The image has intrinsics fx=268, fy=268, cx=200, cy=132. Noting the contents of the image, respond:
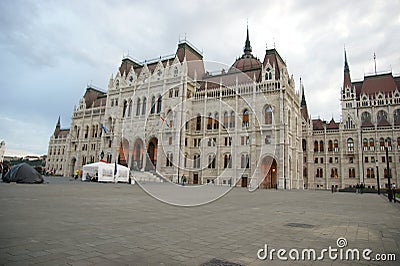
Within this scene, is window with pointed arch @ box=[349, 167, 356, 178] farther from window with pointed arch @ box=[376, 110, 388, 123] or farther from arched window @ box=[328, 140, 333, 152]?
window with pointed arch @ box=[376, 110, 388, 123]

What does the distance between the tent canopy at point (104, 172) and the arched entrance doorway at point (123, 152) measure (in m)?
16.6

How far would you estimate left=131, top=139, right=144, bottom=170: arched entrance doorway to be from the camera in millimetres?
→ 51906

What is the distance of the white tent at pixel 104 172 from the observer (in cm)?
3494

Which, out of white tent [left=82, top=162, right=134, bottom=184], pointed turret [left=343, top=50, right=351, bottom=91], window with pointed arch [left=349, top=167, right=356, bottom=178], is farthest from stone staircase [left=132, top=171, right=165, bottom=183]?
pointed turret [left=343, top=50, right=351, bottom=91]

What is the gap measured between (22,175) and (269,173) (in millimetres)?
36391

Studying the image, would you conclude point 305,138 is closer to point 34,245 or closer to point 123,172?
point 123,172

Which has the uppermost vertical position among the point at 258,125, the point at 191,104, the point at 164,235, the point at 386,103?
the point at 386,103

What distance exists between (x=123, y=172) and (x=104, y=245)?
33651 millimetres

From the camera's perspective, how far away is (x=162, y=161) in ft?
162

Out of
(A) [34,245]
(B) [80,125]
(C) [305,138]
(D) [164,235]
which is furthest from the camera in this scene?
(B) [80,125]

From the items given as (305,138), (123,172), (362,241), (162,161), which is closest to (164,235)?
(362,241)

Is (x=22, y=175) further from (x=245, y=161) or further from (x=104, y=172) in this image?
(x=245, y=161)

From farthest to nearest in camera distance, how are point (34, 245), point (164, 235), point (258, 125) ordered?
point (258, 125), point (164, 235), point (34, 245)

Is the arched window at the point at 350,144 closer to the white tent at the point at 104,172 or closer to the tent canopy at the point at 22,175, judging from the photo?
the white tent at the point at 104,172
